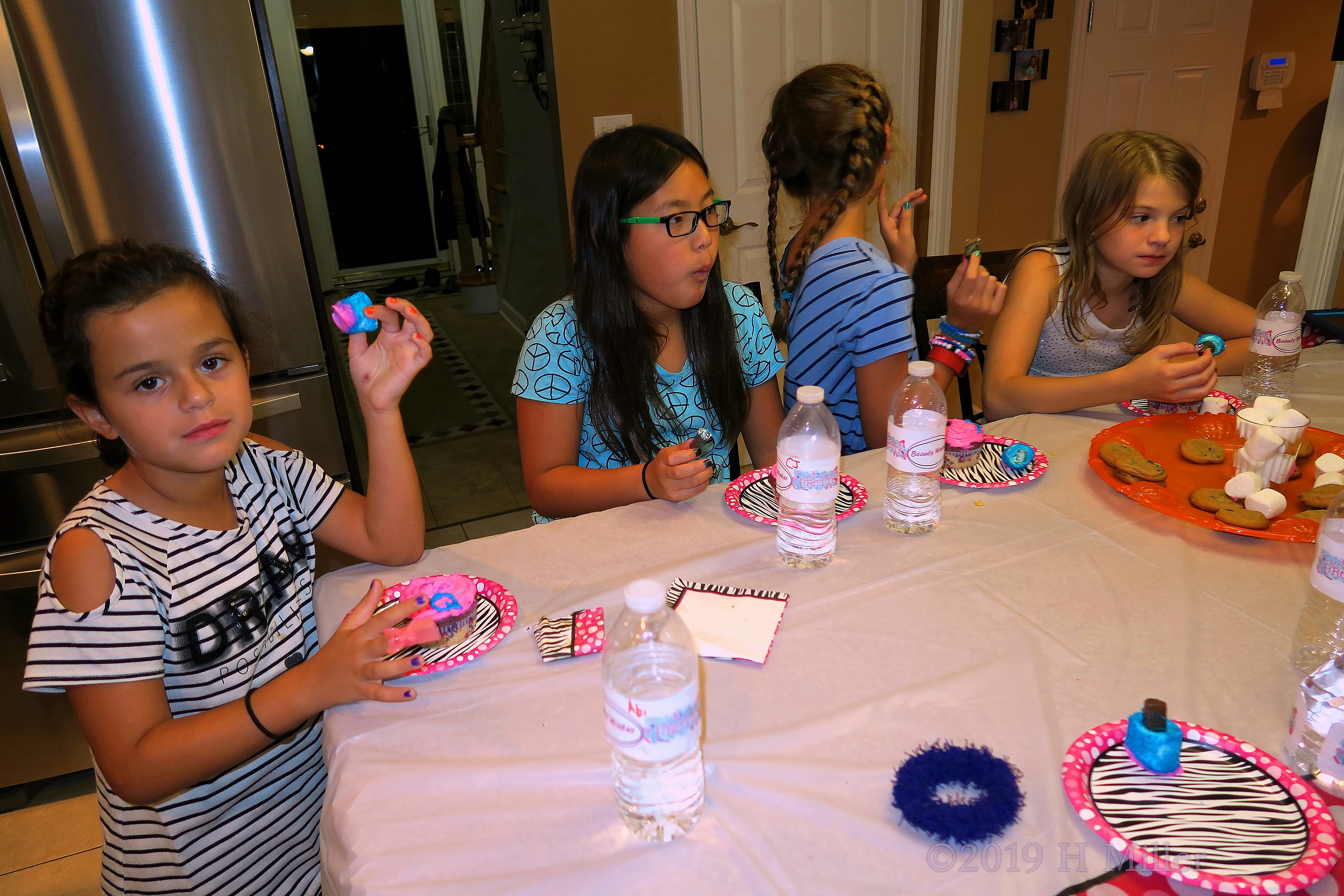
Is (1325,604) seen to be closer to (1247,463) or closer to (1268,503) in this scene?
(1268,503)

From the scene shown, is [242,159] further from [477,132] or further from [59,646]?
[477,132]

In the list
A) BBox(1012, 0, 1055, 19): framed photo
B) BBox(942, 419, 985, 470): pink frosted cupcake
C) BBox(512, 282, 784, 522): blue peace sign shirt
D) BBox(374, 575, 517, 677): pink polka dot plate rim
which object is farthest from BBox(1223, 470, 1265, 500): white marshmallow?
BBox(1012, 0, 1055, 19): framed photo

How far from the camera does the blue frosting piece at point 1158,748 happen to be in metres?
0.76

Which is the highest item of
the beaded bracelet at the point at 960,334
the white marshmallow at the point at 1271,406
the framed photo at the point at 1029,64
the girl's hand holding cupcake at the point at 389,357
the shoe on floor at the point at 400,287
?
the framed photo at the point at 1029,64

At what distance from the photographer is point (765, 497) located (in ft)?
4.47

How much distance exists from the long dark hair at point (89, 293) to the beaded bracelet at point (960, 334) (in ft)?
4.78

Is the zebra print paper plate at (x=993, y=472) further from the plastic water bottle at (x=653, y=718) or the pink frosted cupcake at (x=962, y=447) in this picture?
the plastic water bottle at (x=653, y=718)

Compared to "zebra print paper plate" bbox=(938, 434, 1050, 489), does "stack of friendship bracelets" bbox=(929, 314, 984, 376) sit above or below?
above

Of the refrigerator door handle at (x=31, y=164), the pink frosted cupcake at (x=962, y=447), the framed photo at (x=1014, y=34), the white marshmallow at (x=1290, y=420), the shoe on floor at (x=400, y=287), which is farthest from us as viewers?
the shoe on floor at (x=400, y=287)

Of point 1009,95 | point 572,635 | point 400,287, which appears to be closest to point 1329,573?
point 572,635

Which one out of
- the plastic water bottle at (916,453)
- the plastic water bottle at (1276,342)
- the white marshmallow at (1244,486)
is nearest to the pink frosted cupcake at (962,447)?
the plastic water bottle at (916,453)

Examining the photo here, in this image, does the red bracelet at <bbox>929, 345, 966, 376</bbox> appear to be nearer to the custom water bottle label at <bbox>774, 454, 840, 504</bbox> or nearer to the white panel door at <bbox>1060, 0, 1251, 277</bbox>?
the custom water bottle label at <bbox>774, 454, 840, 504</bbox>

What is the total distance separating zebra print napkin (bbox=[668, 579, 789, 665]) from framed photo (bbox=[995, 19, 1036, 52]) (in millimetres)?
3418

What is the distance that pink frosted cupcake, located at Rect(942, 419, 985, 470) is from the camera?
4.68 feet
